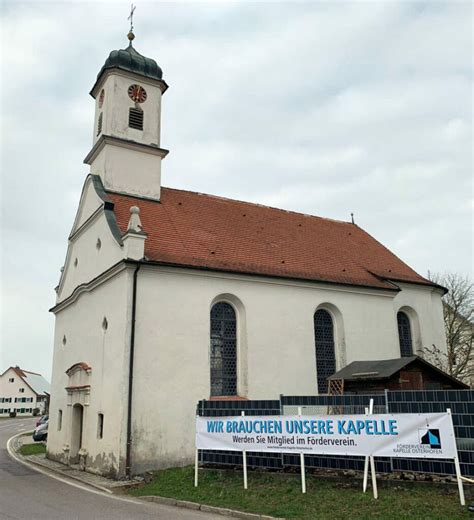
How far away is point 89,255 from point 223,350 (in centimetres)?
693

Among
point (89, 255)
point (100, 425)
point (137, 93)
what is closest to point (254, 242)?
point (89, 255)

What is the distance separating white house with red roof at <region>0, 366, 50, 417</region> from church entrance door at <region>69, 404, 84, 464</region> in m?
77.5

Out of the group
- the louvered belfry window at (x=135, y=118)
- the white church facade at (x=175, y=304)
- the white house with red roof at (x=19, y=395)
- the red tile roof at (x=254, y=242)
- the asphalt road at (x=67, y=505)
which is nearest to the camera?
the asphalt road at (x=67, y=505)


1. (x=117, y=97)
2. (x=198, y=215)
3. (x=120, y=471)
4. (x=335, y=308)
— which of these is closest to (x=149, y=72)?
(x=117, y=97)

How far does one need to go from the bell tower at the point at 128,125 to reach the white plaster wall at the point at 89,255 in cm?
215

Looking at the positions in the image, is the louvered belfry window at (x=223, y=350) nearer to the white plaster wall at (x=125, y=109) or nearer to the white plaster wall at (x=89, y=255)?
the white plaster wall at (x=89, y=255)

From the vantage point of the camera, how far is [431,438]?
9.23m

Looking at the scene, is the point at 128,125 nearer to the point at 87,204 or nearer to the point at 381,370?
the point at 87,204

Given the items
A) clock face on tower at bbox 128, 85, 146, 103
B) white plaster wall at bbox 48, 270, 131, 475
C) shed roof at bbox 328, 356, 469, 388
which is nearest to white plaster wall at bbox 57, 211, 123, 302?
white plaster wall at bbox 48, 270, 131, 475

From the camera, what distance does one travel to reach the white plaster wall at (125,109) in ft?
72.7

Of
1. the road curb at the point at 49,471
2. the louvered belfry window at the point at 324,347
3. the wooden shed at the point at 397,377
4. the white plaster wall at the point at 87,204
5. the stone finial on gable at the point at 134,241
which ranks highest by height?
the white plaster wall at the point at 87,204

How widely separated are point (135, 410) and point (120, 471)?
69.2 inches

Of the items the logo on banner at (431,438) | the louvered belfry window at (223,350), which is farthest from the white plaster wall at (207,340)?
the logo on banner at (431,438)

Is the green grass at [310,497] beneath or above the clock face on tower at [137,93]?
beneath
